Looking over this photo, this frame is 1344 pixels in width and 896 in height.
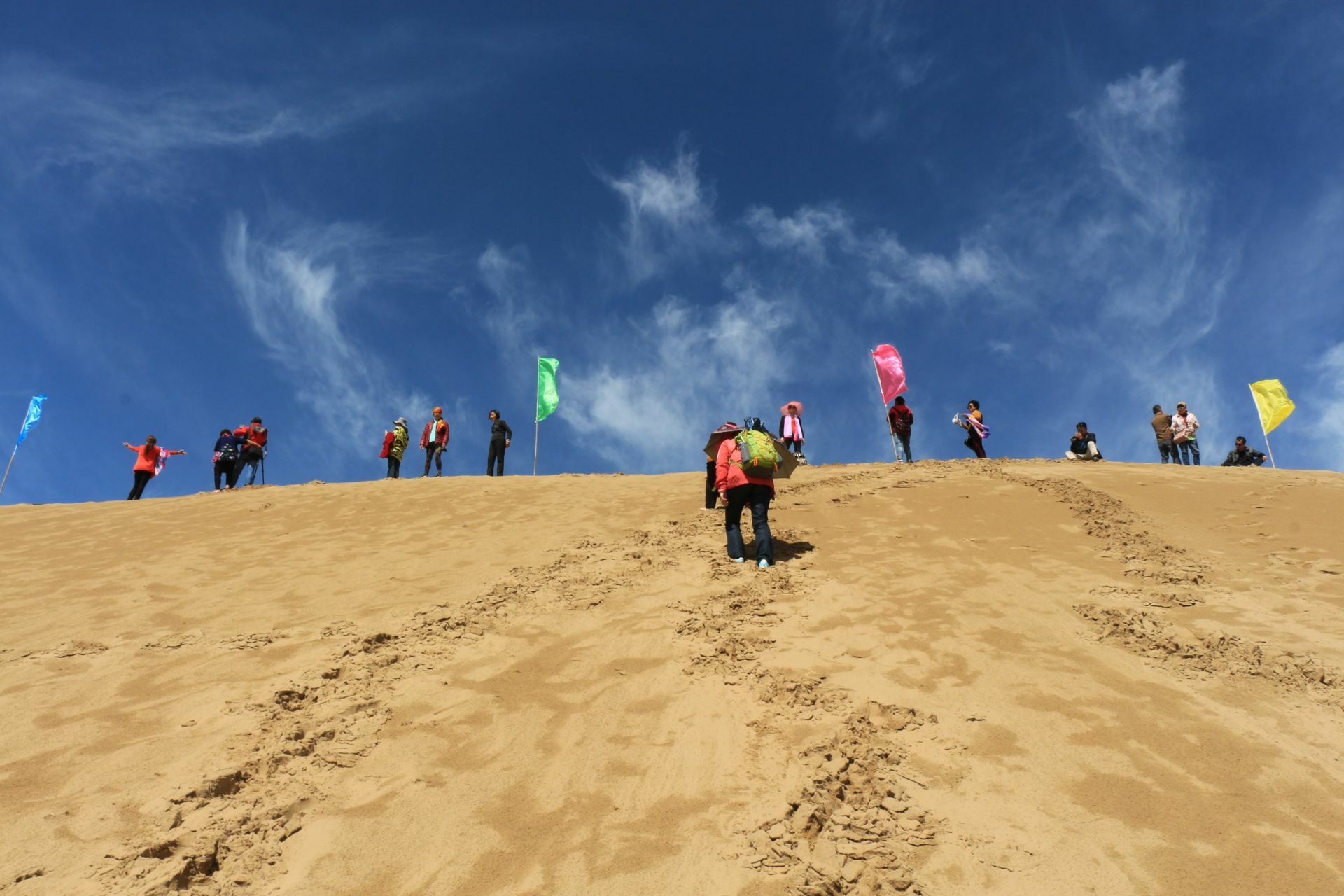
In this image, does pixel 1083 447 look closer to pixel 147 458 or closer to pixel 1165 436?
pixel 1165 436

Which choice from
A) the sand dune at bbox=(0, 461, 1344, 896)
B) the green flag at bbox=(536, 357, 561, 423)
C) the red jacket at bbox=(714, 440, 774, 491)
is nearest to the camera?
the sand dune at bbox=(0, 461, 1344, 896)

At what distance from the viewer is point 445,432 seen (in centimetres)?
1462

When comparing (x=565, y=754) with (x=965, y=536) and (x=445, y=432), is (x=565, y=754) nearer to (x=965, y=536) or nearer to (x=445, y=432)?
(x=965, y=536)

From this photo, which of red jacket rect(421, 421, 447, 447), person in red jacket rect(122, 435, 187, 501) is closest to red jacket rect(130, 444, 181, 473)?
person in red jacket rect(122, 435, 187, 501)

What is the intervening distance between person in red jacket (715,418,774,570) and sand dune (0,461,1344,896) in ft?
1.40

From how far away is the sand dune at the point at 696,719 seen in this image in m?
2.68

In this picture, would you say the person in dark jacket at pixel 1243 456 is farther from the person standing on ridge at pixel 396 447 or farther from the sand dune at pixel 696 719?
the person standing on ridge at pixel 396 447

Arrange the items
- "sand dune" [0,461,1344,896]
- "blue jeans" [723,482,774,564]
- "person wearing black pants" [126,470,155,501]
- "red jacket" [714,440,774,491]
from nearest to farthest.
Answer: "sand dune" [0,461,1344,896] → "blue jeans" [723,482,774,564] → "red jacket" [714,440,774,491] → "person wearing black pants" [126,470,155,501]

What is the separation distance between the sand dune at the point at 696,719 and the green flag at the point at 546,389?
9535mm

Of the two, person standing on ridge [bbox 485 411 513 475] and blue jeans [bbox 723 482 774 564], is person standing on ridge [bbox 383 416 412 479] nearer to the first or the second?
person standing on ridge [bbox 485 411 513 475]

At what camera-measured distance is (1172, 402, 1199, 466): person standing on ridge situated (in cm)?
1367

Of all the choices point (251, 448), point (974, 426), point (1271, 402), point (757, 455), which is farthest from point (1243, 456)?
point (251, 448)

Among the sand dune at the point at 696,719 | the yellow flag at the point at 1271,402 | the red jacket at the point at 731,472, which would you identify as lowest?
the sand dune at the point at 696,719

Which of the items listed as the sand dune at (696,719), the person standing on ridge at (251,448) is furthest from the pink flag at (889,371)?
the person standing on ridge at (251,448)
